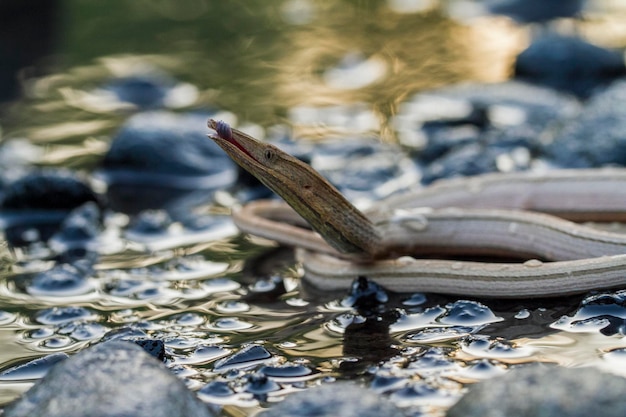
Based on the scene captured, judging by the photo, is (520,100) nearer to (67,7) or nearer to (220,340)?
(220,340)

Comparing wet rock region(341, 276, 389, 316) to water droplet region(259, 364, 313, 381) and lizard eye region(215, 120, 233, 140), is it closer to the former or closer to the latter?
water droplet region(259, 364, 313, 381)

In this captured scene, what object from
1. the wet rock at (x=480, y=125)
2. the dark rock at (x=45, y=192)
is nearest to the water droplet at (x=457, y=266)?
the wet rock at (x=480, y=125)

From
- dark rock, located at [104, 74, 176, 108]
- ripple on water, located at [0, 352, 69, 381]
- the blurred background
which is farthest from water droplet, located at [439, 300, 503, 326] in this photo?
dark rock, located at [104, 74, 176, 108]

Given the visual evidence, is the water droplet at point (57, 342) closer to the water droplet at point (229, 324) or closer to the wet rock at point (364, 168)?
the water droplet at point (229, 324)

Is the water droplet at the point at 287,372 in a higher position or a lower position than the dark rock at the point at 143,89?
lower

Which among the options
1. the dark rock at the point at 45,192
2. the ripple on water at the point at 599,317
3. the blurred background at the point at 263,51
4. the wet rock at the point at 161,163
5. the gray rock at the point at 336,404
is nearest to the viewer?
the gray rock at the point at 336,404

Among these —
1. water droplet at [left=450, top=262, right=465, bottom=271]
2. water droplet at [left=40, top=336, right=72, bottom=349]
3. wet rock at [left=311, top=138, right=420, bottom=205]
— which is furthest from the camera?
wet rock at [left=311, top=138, right=420, bottom=205]

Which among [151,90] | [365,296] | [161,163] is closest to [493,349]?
[365,296]
